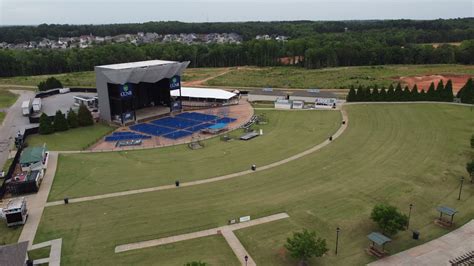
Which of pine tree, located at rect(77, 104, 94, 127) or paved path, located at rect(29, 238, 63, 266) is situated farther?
pine tree, located at rect(77, 104, 94, 127)

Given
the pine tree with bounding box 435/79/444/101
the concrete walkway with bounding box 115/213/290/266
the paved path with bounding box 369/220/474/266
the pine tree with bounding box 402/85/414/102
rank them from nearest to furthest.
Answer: the paved path with bounding box 369/220/474/266
the concrete walkway with bounding box 115/213/290/266
the pine tree with bounding box 435/79/444/101
the pine tree with bounding box 402/85/414/102

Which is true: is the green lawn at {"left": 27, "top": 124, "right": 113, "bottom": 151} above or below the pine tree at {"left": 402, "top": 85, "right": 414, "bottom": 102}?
below

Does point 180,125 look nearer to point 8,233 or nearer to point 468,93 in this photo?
point 8,233

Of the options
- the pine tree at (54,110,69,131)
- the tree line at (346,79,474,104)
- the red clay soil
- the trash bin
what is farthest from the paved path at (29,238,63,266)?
the red clay soil

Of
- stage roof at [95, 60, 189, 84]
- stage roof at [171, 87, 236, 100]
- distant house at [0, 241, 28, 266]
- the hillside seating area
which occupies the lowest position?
the hillside seating area

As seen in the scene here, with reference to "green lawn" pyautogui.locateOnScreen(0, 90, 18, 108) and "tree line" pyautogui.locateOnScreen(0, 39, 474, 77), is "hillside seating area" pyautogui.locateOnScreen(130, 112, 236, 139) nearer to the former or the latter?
"green lawn" pyautogui.locateOnScreen(0, 90, 18, 108)

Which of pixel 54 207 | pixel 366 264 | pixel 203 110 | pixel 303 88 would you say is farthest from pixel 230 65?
pixel 366 264
